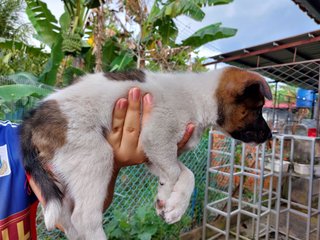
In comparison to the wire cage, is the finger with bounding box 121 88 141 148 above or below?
above

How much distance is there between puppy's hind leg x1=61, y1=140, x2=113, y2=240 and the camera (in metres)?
1.46

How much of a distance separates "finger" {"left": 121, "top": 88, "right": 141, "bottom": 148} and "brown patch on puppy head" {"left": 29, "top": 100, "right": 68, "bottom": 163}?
37 cm

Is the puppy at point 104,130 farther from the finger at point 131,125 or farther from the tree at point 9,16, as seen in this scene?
the tree at point 9,16

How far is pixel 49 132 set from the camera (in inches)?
59.6

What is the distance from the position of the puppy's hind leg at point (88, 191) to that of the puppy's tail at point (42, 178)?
87mm

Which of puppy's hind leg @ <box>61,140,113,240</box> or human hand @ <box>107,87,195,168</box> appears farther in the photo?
human hand @ <box>107,87,195,168</box>

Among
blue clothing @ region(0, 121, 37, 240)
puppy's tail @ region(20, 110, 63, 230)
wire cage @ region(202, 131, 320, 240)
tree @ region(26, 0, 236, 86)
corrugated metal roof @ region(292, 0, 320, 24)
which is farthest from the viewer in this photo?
tree @ region(26, 0, 236, 86)

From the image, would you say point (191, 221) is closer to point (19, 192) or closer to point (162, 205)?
point (162, 205)

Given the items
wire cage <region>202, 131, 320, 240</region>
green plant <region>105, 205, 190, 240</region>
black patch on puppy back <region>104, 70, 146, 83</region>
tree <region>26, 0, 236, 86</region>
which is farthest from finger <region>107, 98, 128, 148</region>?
tree <region>26, 0, 236, 86</region>

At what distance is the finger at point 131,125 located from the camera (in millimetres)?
1689

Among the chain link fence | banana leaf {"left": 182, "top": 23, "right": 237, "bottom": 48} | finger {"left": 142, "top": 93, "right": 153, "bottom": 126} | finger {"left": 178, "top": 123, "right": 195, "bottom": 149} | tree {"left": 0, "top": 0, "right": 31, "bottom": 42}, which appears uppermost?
tree {"left": 0, "top": 0, "right": 31, "bottom": 42}

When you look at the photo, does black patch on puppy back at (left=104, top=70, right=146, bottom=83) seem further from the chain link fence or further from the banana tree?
the banana tree

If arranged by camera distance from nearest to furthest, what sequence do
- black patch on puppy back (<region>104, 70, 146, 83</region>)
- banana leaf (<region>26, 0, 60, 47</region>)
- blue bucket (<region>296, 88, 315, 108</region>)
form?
black patch on puppy back (<region>104, 70, 146, 83</region>), banana leaf (<region>26, 0, 60, 47</region>), blue bucket (<region>296, 88, 315, 108</region>)

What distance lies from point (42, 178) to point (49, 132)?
9.7 inches
